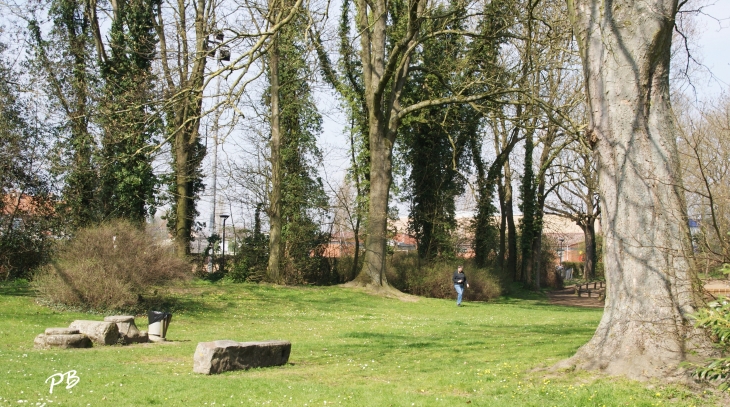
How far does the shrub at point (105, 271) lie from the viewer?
18.5 meters

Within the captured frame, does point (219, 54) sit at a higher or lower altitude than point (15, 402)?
higher

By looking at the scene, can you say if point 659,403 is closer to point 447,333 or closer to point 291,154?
point 447,333

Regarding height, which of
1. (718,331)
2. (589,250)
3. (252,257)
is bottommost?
(718,331)

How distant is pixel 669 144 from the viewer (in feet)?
29.9

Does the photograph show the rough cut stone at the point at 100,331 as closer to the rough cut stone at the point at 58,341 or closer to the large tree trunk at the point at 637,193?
the rough cut stone at the point at 58,341

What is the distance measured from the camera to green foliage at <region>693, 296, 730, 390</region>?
6.97 m

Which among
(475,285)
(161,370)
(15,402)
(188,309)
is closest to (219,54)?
(161,370)

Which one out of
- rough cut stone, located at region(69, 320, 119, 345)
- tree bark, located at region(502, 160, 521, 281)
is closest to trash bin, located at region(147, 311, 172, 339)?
rough cut stone, located at region(69, 320, 119, 345)

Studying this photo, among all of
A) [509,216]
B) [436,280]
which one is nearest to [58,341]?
[436,280]

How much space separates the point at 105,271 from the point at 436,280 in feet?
52.6

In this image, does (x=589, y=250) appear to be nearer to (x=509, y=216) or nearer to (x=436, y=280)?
(x=509, y=216)

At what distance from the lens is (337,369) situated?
10438 millimetres

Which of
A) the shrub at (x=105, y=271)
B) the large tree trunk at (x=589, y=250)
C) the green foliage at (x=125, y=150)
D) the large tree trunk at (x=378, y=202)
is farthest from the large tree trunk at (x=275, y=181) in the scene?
the large tree trunk at (x=589, y=250)

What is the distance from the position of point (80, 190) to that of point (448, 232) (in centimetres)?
1726
